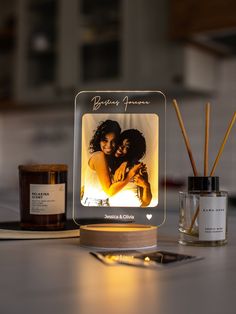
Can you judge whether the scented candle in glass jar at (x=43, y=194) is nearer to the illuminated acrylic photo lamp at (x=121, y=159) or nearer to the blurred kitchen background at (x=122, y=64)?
the illuminated acrylic photo lamp at (x=121, y=159)

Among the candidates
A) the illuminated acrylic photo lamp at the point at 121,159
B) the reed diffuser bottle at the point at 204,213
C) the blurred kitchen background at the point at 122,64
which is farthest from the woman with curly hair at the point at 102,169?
the blurred kitchen background at the point at 122,64

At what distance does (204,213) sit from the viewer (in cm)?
96

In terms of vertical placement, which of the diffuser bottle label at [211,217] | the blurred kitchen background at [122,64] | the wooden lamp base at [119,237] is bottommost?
the wooden lamp base at [119,237]

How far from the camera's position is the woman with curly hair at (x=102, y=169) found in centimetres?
102

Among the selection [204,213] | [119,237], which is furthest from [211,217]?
[119,237]

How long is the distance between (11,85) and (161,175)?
345 centimetres

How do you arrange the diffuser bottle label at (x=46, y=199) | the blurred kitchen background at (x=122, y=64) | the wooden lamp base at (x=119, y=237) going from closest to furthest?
the wooden lamp base at (x=119, y=237) < the diffuser bottle label at (x=46, y=199) < the blurred kitchen background at (x=122, y=64)

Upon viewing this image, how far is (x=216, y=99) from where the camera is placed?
3463 millimetres

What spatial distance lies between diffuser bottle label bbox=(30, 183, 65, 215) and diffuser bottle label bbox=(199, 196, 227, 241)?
298 mm

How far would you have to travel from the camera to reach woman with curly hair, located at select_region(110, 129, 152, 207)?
1016mm

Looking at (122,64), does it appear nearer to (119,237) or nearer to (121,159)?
(121,159)

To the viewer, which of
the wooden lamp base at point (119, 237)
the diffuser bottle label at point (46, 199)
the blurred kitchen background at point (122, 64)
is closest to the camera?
the wooden lamp base at point (119, 237)

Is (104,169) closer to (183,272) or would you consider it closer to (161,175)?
(161,175)

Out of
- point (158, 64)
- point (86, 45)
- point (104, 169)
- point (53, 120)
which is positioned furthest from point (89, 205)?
point (53, 120)
